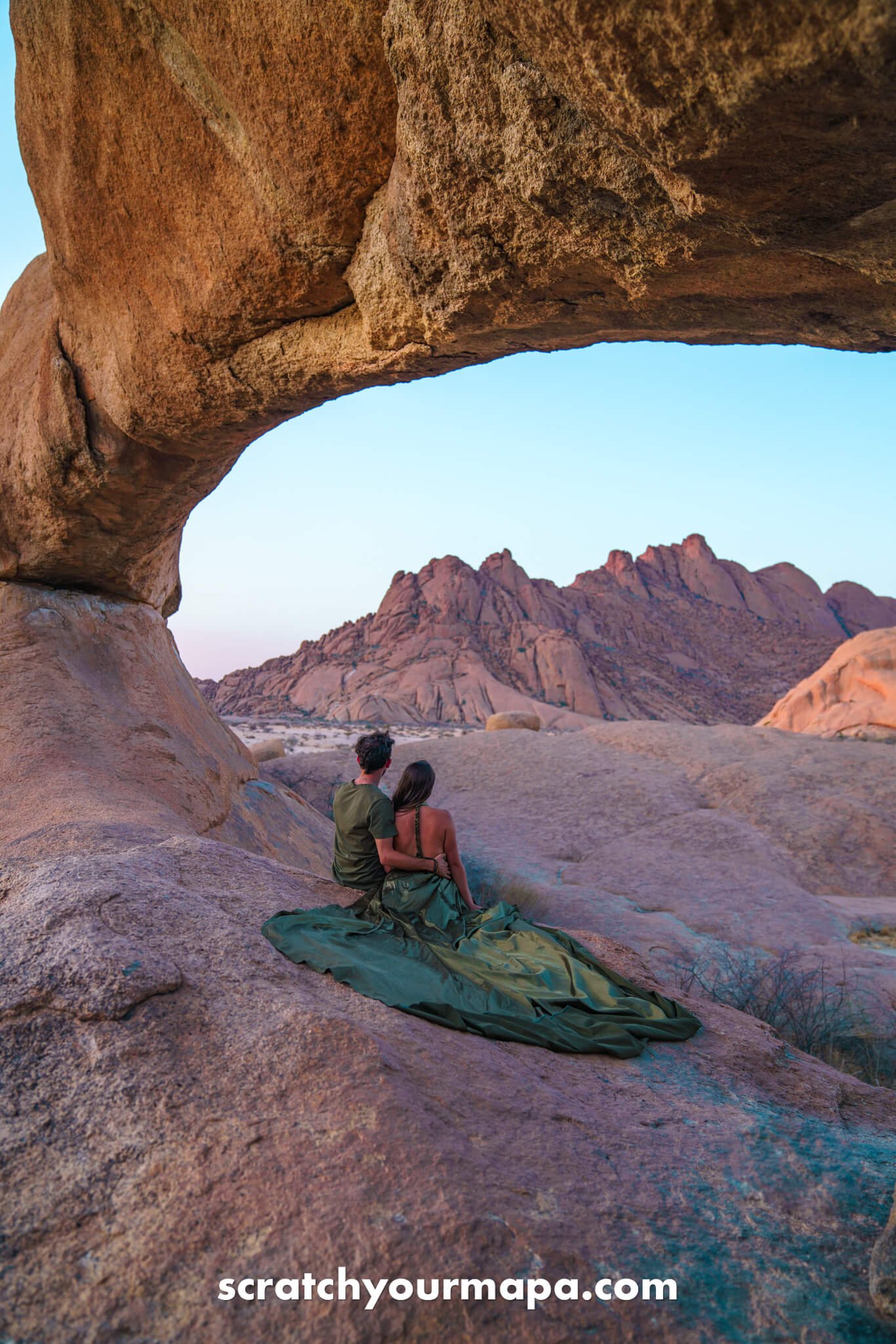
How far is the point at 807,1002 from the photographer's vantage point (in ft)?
16.7

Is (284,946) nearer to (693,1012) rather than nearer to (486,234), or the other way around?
(693,1012)

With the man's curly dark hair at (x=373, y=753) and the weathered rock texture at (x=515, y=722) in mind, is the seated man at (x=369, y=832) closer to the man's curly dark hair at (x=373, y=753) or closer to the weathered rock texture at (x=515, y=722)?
the man's curly dark hair at (x=373, y=753)

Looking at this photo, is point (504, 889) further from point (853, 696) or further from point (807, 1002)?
point (853, 696)

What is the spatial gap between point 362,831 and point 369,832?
38 millimetres

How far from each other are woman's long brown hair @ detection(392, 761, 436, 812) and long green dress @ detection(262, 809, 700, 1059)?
44cm

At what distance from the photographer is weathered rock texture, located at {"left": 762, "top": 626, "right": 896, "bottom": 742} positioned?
17.4 metres

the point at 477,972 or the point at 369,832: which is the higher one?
the point at 369,832

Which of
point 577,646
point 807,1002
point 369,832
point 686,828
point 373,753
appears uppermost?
point 577,646

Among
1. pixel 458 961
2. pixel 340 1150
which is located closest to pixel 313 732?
pixel 458 961

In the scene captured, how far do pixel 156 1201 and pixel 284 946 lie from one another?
4.48 feet

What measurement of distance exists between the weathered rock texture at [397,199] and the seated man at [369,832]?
2.21 m

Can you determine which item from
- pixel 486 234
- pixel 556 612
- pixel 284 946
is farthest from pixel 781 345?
pixel 556 612

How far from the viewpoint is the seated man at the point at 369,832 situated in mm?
→ 4453

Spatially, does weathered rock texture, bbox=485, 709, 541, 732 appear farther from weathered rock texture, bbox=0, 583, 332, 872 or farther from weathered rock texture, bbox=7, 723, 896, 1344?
weathered rock texture, bbox=7, 723, 896, 1344
